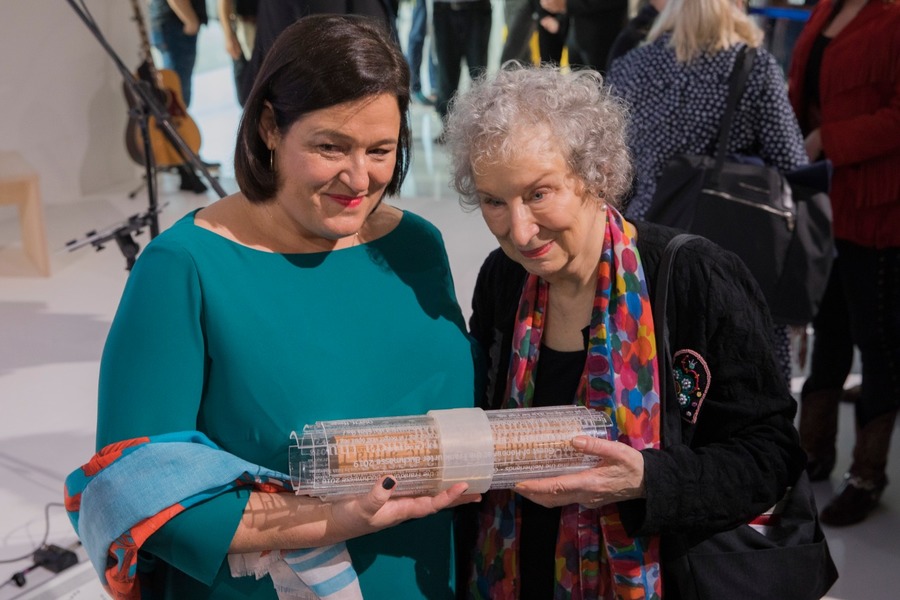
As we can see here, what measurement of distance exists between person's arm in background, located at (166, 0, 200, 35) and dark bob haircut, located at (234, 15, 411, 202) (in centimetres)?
578

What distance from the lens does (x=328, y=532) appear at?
1.35 m

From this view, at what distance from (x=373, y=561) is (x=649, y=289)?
59cm

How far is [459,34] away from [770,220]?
178 inches

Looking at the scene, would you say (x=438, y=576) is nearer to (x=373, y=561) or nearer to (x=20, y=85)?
(x=373, y=561)

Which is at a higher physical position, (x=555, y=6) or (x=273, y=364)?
(x=555, y=6)

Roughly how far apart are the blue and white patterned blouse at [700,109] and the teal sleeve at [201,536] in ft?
5.75

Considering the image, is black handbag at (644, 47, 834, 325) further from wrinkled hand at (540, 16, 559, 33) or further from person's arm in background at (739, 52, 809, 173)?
wrinkled hand at (540, 16, 559, 33)

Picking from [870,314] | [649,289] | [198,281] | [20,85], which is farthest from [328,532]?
[20,85]

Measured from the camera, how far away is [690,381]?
1.51 metres

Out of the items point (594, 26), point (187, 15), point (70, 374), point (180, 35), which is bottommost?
point (70, 374)

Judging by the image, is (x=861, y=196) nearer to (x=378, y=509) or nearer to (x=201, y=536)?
(x=378, y=509)

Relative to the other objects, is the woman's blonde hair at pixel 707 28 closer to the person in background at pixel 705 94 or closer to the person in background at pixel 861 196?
the person in background at pixel 705 94

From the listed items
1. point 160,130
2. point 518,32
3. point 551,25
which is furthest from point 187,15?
point 551,25

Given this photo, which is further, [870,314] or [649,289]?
→ [870,314]
